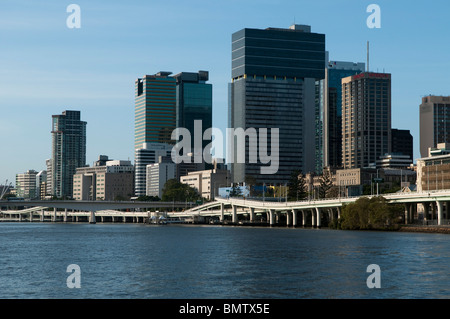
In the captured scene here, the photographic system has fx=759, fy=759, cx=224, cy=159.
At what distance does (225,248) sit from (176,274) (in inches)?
1563

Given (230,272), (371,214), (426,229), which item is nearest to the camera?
(230,272)

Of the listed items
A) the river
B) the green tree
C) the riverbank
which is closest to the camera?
the river

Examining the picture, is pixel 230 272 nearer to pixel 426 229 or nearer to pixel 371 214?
pixel 426 229

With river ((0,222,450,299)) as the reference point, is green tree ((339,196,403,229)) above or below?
above

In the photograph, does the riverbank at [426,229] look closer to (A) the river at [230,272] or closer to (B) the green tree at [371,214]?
(B) the green tree at [371,214]

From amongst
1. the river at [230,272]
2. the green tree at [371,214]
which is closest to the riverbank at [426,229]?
the green tree at [371,214]

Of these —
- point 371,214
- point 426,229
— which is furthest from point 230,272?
point 371,214

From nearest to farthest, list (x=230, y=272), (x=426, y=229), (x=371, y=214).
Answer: (x=230, y=272) → (x=426, y=229) → (x=371, y=214)

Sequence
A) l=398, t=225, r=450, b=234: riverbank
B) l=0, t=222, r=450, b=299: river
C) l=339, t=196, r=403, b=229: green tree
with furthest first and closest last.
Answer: l=339, t=196, r=403, b=229: green tree
l=398, t=225, r=450, b=234: riverbank
l=0, t=222, r=450, b=299: river

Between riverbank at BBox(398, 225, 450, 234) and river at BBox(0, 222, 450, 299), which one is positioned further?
riverbank at BBox(398, 225, 450, 234)

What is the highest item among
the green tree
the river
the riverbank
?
the green tree

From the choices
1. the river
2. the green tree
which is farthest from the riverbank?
the river

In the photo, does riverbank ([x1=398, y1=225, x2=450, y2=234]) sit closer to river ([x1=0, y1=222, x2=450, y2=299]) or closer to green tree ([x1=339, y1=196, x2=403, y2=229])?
green tree ([x1=339, y1=196, x2=403, y2=229])
